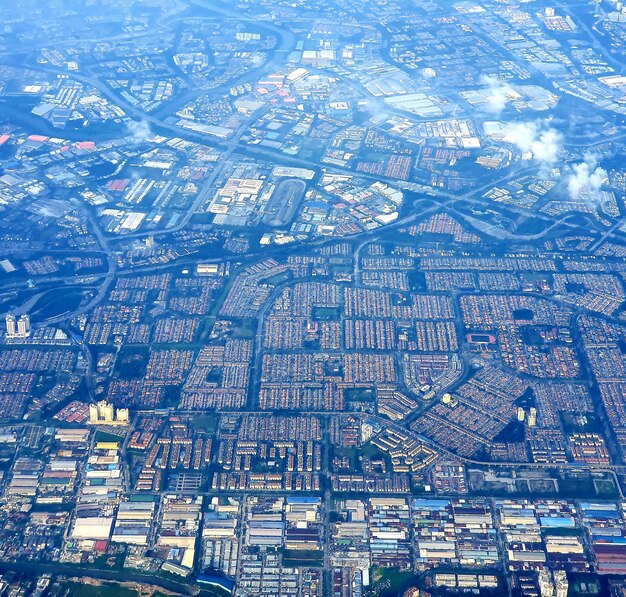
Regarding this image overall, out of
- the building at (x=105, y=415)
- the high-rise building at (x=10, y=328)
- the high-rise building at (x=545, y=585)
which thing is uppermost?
the high-rise building at (x=545, y=585)

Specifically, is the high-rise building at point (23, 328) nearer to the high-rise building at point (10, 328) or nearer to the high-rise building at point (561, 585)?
the high-rise building at point (10, 328)

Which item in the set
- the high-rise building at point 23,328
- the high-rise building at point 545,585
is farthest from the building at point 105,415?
the high-rise building at point 545,585

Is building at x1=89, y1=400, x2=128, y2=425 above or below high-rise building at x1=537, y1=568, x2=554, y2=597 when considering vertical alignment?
below

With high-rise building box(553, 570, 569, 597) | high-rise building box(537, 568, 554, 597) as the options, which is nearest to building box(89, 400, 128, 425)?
high-rise building box(537, 568, 554, 597)

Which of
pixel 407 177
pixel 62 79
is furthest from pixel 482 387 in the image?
pixel 62 79

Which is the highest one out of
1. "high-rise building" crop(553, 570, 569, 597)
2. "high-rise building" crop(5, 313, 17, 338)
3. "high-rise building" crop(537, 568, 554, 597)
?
"high-rise building" crop(553, 570, 569, 597)

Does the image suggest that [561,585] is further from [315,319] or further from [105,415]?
[105,415]

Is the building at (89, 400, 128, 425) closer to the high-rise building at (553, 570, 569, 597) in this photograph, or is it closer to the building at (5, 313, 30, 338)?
the building at (5, 313, 30, 338)

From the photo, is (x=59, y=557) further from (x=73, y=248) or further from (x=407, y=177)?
(x=407, y=177)

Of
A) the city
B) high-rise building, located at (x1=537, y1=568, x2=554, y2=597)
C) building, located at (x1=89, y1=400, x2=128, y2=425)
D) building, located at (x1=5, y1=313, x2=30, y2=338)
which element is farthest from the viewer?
building, located at (x1=5, y1=313, x2=30, y2=338)
